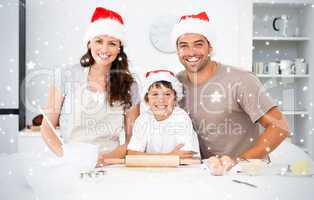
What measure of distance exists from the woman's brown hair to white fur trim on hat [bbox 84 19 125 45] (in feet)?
0.15

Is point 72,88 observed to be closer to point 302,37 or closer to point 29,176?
point 29,176

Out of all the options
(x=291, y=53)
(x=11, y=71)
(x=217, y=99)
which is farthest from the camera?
(x=291, y=53)

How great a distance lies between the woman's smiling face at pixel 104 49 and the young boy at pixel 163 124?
0.13 meters

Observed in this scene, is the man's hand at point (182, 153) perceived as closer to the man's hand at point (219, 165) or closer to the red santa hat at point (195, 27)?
the man's hand at point (219, 165)

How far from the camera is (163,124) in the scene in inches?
41.2

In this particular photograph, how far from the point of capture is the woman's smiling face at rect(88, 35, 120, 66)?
1042 mm

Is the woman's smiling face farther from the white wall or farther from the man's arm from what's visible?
the white wall

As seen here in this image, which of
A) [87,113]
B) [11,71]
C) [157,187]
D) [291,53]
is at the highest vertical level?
[291,53]

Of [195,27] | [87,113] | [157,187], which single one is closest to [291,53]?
[195,27]

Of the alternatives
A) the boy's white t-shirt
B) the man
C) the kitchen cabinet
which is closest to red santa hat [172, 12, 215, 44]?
the man

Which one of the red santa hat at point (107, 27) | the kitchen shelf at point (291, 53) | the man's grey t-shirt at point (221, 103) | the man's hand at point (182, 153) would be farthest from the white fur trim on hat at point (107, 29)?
the kitchen shelf at point (291, 53)

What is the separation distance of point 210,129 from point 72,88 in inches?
15.7

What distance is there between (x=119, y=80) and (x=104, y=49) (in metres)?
0.09

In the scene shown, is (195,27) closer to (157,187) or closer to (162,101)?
(162,101)
